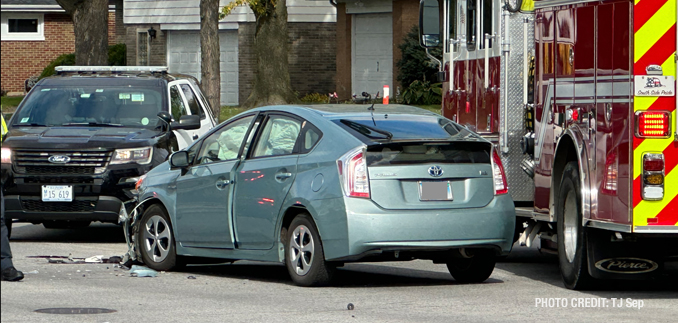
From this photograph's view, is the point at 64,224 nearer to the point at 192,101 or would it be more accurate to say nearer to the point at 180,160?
the point at 192,101

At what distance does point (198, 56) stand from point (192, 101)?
1032 inches

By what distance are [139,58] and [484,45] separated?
1274 inches

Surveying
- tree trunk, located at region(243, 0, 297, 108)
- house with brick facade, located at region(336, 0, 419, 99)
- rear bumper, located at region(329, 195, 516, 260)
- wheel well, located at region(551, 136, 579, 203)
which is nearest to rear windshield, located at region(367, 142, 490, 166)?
rear bumper, located at region(329, 195, 516, 260)

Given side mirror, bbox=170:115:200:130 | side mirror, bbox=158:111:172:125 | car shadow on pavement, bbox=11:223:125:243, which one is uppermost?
side mirror, bbox=158:111:172:125

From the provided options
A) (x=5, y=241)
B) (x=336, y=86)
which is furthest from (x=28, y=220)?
(x=336, y=86)

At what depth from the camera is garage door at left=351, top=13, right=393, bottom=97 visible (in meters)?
37.3

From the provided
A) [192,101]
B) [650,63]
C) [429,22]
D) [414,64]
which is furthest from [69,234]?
[414,64]

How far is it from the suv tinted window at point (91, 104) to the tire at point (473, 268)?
17.5 feet

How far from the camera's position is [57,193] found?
13.3 metres

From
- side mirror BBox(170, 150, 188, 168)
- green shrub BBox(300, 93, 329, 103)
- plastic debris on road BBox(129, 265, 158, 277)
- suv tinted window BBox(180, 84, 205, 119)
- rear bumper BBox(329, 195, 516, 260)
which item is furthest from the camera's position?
green shrub BBox(300, 93, 329, 103)

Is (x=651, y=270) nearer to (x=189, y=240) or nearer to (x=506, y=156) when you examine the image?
(x=506, y=156)

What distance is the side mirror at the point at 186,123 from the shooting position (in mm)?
14148

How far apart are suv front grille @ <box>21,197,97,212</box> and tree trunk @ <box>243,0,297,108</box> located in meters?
20.6

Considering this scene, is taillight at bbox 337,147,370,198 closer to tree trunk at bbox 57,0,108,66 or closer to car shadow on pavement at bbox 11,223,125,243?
car shadow on pavement at bbox 11,223,125,243
